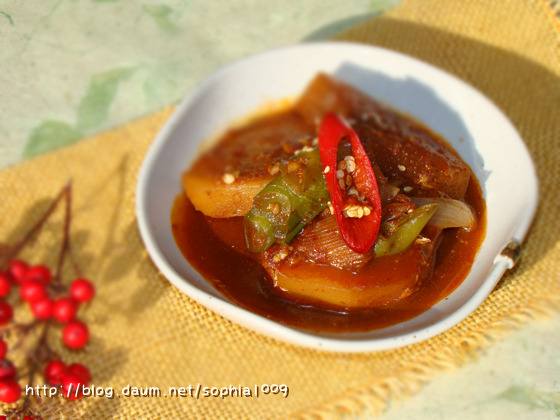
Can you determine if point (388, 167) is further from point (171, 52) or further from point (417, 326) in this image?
point (171, 52)

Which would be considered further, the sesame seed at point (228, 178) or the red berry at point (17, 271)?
the red berry at point (17, 271)

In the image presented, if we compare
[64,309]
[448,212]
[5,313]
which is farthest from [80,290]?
[448,212]

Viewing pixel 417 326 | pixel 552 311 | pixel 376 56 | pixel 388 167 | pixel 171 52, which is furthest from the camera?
pixel 171 52

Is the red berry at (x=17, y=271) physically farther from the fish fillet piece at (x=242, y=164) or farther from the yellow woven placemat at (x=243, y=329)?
the fish fillet piece at (x=242, y=164)

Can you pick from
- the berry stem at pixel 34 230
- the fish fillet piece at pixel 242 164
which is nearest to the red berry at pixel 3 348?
the berry stem at pixel 34 230

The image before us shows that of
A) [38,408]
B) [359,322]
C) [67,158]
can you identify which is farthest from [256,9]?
[38,408]

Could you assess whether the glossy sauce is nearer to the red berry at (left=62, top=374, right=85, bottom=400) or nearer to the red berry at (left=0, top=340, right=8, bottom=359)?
the red berry at (left=62, top=374, right=85, bottom=400)
